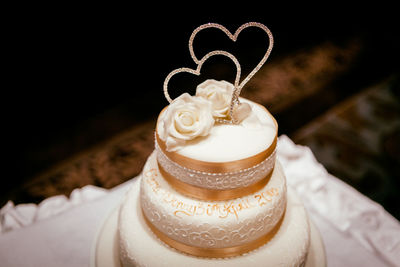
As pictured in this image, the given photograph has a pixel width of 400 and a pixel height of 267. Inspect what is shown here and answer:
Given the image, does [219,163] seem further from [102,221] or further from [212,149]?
[102,221]

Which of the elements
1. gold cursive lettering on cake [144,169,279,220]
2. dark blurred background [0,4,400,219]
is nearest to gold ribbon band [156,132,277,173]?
gold cursive lettering on cake [144,169,279,220]

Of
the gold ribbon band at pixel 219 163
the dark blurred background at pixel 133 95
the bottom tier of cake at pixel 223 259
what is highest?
the gold ribbon band at pixel 219 163

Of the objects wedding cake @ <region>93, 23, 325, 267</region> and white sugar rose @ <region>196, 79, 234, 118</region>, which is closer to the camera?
wedding cake @ <region>93, 23, 325, 267</region>

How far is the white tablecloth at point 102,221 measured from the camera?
70.2 inches

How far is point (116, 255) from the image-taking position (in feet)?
5.20

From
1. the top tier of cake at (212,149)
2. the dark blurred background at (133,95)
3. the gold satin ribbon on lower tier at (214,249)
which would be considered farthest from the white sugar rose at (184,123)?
the dark blurred background at (133,95)

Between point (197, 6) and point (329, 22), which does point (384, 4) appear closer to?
point (329, 22)

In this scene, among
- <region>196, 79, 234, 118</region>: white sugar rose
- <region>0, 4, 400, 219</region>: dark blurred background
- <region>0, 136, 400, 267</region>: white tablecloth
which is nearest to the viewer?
<region>196, 79, 234, 118</region>: white sugar rose

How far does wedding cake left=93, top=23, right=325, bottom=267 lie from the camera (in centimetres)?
114

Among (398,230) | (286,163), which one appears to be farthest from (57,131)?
(398,230)

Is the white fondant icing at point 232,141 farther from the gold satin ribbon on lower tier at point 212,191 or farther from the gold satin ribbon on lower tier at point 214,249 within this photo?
the gold satin ribbon on lower tier at point 214,249

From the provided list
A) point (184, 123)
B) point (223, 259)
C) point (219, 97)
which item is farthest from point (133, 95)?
point (223, 259)

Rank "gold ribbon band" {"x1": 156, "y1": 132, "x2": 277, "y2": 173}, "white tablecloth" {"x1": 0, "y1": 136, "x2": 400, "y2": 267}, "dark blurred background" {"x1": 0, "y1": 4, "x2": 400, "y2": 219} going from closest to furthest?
"gold ribbon band" {"x1": 156, "y1": 132, "x2": 277, "y2": 173} → "white tablecloth" {"x1": 0, "y1": 136, "x2": 400, "y2": 267} → "dark blurred background" {"x1": 0, "y1": 4, "x2": 400, "y2": 219}

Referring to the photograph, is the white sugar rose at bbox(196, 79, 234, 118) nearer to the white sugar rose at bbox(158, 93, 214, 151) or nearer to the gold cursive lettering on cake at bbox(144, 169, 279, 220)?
the white sugar rose at bbox(158, 93, 214, 151)
